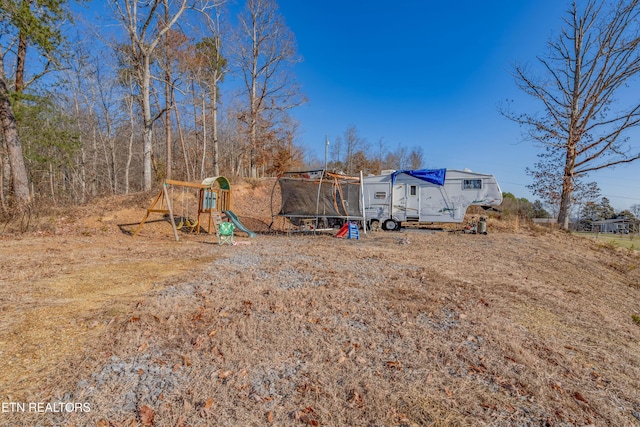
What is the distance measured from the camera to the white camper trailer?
40.4 feet

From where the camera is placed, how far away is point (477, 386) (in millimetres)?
2293

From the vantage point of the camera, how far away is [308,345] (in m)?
2.81

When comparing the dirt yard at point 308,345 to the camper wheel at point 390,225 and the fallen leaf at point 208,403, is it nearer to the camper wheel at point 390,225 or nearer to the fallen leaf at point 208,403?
the fallen leaf at point 208,403

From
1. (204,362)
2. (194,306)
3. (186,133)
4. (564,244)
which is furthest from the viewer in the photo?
(186,133)

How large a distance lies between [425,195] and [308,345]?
1158cm

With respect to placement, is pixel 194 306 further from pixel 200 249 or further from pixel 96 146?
pixel 96 146

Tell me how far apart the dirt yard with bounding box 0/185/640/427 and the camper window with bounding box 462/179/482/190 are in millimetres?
6882

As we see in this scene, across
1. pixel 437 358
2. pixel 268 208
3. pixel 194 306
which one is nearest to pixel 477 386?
pixel 437 358

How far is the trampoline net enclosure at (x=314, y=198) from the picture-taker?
36.3ft

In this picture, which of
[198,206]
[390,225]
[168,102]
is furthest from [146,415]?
[168,102]

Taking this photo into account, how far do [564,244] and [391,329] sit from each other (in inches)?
438

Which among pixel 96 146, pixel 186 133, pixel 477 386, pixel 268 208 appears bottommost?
pixel 477 386

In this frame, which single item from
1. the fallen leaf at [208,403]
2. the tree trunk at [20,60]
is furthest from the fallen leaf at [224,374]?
the tree trunk at [20,60]

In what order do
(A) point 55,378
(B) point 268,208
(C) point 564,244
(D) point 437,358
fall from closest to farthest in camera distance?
(A) point 55,378
(D) point 437,358
(C) point 564,244
(B) point 268,208
